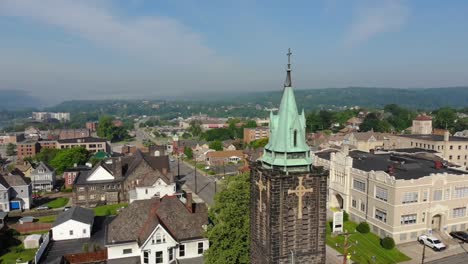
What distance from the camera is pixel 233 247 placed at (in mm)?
32062

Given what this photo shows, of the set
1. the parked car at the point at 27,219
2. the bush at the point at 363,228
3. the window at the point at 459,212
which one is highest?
the window at the point at 459,212

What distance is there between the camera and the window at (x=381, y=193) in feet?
155

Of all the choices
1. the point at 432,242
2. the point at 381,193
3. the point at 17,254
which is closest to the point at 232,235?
the point at 381,193

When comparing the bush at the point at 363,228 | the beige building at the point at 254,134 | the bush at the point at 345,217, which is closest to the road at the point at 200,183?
the bush at the point at 345,217

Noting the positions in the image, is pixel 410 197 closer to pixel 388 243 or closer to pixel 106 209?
pixel 388 243

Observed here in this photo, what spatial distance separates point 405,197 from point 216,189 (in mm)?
43020

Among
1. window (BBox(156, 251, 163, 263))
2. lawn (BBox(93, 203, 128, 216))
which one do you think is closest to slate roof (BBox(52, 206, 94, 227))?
lawn (BBox(93, 203, 128, 216))

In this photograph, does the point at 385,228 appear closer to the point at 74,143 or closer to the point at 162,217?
the point at 162,217

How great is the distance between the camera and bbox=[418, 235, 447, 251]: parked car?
4425cm

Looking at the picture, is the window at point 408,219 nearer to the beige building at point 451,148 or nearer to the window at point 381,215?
the window at point 381,215

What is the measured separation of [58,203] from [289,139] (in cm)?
6537

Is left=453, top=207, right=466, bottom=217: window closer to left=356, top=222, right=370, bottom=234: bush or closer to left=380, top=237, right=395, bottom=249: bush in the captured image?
left=380, top=237, right=395, bottom=249: bush

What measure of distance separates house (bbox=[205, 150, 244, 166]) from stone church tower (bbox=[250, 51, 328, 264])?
94.2 meters

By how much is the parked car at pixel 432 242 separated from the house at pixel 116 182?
40.3 m
